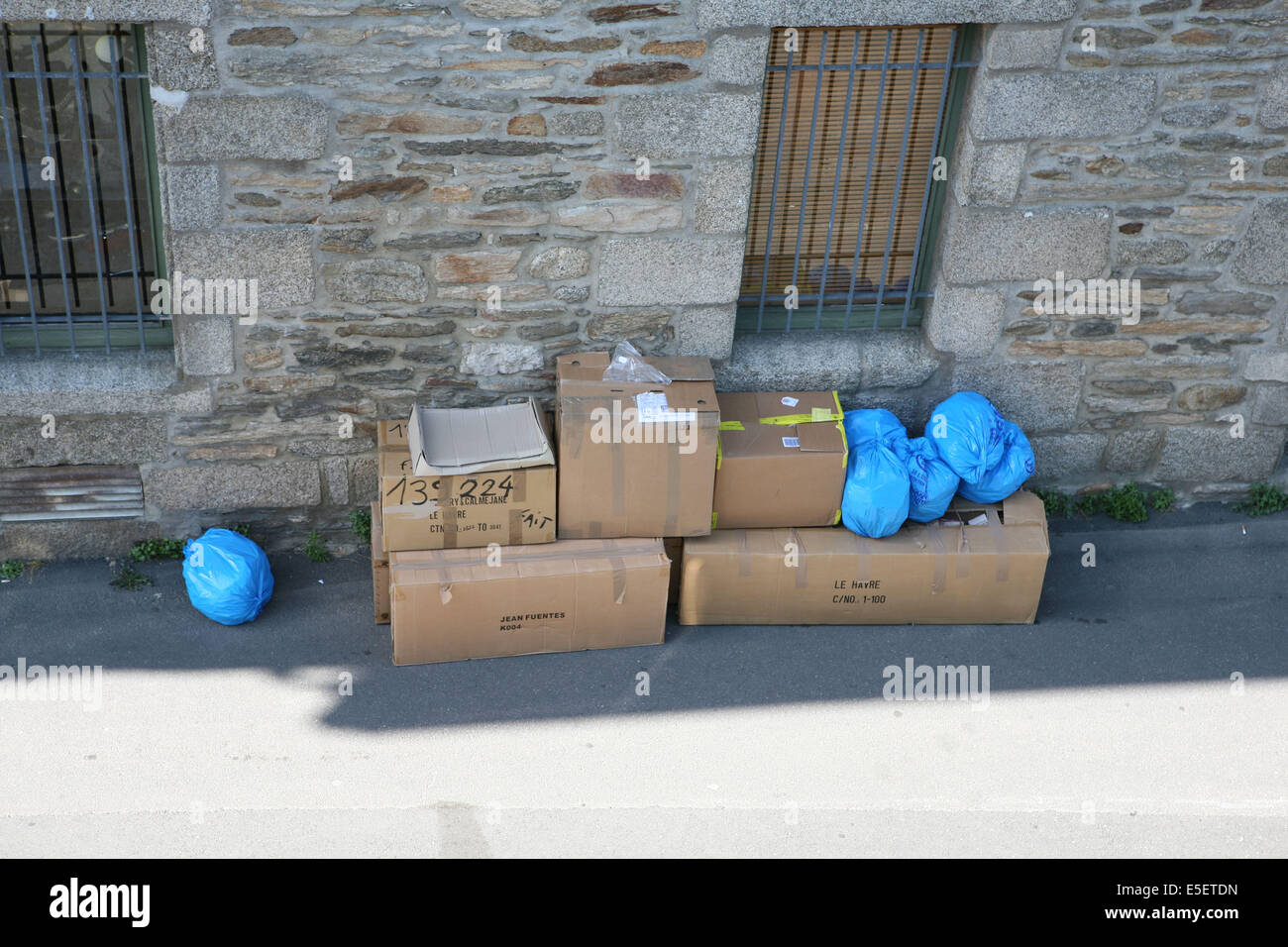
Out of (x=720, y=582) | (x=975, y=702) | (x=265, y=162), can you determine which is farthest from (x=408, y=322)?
(x=975, y=702)

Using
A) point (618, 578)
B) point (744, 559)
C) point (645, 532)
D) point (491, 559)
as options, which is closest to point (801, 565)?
point (744, 559)

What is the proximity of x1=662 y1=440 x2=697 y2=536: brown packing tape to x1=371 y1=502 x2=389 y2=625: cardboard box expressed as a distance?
1031mm

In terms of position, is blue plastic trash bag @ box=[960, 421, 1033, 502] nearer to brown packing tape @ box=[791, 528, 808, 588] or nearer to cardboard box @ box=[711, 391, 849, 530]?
cardboard box @ box=[711, 391, 849, 530]

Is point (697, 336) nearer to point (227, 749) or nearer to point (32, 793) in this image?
point (227, 749)

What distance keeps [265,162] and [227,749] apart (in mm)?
2006

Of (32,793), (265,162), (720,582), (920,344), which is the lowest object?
(32,793)

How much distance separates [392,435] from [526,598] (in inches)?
32.4

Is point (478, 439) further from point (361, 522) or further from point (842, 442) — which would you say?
point (842, 442)

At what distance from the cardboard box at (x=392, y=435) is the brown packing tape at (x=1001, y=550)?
224 cm

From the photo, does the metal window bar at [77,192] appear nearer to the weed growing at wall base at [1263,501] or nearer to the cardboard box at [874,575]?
the cardboard box at [874,575]

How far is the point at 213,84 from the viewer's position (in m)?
4.26

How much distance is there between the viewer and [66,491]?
16.2ft

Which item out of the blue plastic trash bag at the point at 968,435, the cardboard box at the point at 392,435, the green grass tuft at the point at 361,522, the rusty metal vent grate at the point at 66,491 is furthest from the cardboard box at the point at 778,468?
the rusty metal vent grate at the point at 66,491

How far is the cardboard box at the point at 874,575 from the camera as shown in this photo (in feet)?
15.7
